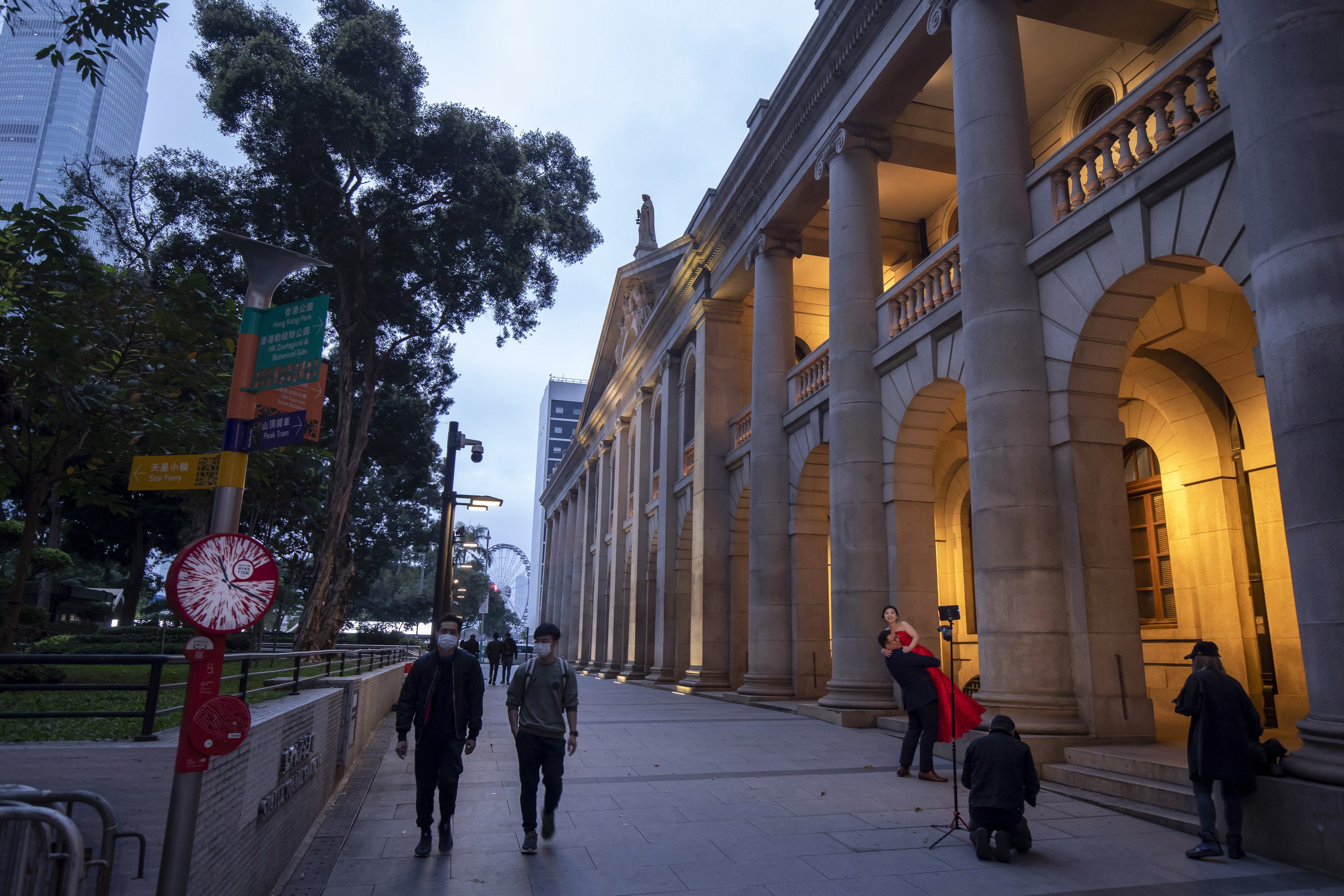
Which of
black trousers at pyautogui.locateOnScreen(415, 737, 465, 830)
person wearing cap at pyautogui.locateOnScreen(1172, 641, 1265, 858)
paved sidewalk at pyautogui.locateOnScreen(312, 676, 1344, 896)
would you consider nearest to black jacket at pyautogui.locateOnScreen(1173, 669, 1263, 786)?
person wearing cap at pyautogui.locateOnScreen(1172, 641, 1265, 858)

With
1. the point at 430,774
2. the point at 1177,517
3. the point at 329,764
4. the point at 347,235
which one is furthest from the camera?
the point at 347,235

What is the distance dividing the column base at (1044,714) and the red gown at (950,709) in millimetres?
299

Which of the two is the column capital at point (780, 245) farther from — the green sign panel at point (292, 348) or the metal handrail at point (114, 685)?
the metal handrail at point (114, 685)

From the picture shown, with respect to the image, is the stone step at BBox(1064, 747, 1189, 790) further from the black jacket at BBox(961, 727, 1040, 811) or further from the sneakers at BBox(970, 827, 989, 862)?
the sneakers at BBox(970, 827, 989, 862)

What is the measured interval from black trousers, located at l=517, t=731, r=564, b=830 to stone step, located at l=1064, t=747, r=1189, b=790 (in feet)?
16.7

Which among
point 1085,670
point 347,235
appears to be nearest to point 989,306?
point 1085,670

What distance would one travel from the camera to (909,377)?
536 inches

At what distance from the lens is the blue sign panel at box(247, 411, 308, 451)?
4805 millimetres

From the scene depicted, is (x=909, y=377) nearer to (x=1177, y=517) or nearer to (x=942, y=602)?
(x=1177, y=517)

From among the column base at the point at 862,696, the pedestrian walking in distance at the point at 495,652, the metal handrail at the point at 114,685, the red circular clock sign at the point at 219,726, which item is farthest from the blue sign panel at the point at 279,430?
the pedestrian walking in distance at the point at 495,652

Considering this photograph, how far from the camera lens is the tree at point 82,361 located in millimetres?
8586

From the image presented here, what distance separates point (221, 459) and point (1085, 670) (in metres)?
8.64

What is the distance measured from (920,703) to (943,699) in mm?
325

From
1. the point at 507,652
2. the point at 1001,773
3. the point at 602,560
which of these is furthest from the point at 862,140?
the point at 602,560
